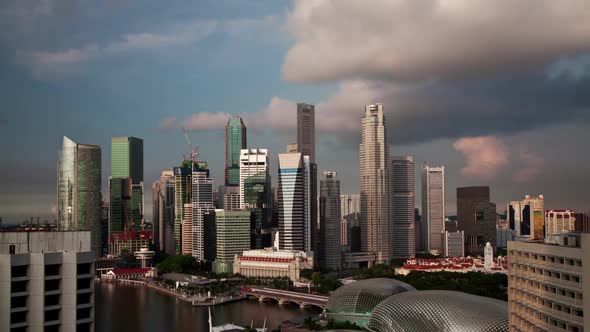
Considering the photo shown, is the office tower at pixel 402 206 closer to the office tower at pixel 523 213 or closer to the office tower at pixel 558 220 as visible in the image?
the office tower at pixel 558 220

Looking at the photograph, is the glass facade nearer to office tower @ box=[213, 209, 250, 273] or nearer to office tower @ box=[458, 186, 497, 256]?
office tower @ box=[213, 209, 250, 273]

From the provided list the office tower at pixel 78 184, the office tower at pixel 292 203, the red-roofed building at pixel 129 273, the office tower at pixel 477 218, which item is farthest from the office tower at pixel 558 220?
the office tower at pixel 78 184

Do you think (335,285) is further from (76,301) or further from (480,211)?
(480,211)

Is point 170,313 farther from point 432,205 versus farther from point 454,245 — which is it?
point 432,205

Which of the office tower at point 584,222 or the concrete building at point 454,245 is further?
the concrete building at point 454,245

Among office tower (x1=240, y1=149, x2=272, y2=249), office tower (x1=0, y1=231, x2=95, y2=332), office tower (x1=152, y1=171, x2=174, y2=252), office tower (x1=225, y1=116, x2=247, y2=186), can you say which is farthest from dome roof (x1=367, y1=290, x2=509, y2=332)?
office tower (x1=225, y1=116, x2=247, y2=186)

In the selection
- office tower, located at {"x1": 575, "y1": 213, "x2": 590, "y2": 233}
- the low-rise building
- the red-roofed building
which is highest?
office tower, located at {"x1": 575, "y1": 213, "x2": 590, "y2": 233}

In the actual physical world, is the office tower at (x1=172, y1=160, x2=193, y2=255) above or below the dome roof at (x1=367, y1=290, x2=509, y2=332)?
above

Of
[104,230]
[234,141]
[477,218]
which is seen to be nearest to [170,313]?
[477,218]
